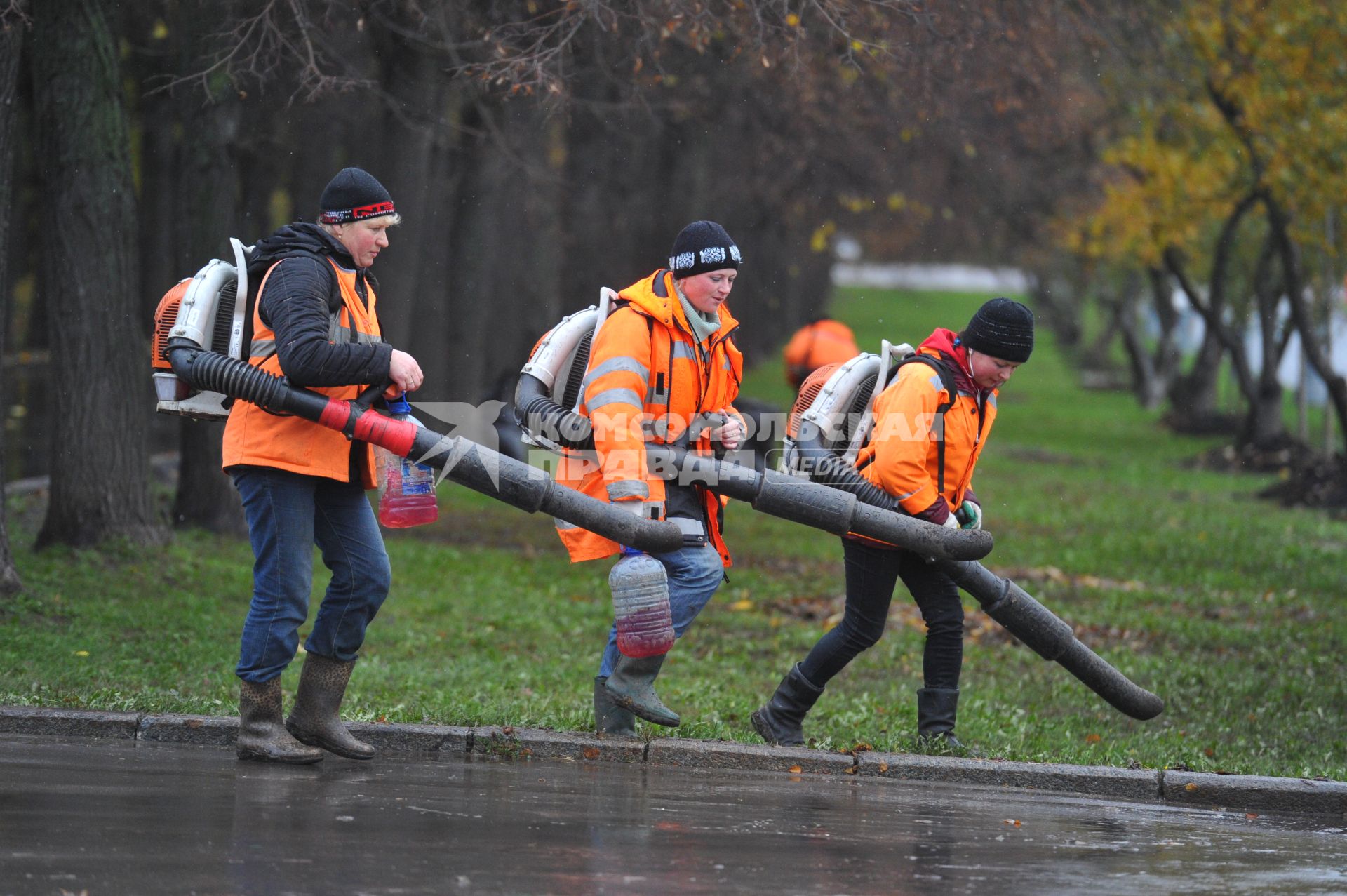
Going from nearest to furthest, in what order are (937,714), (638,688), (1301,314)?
(638,688)
(937,714)
(1301,314)

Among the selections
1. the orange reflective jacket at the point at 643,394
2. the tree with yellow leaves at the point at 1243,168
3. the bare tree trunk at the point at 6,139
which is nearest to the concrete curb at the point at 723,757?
the orange reflective jacket at the point at 643,394

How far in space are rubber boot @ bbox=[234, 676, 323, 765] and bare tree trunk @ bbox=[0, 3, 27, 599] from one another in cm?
332

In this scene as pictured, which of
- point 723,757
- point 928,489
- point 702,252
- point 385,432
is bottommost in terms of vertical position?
point 723,757

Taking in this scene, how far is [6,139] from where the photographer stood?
349 inches

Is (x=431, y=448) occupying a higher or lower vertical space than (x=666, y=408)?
lower

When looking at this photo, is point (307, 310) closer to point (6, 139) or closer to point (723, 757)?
point (723, 757)

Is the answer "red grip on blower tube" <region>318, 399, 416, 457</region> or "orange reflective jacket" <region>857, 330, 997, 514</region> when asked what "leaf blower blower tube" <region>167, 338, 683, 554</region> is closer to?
"red grip on blower tube" <region>318, 399, 416, 457</region>

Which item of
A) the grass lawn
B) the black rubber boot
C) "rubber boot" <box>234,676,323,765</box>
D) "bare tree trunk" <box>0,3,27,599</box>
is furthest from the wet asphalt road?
"bare tree trunk" <box>0,3,27,599</box>

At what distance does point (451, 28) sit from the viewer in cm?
1269

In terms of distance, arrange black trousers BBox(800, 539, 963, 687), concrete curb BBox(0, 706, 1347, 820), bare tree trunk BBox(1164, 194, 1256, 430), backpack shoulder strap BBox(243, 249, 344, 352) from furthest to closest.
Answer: bare tree trunk BBox(1164, 194, 1256, 430) → black trousers BBox(800, 539, 963, 687) → concrete curb BBox(0, 706, 1347, 820) → backpack shoulder strap BBox(243, 249, 344, 352)

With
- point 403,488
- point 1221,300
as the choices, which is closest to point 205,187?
point 403,488

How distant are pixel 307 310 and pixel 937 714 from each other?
3.09 m

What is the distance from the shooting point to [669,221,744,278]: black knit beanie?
6242mm

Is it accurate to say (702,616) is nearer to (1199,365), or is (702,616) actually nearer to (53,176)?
(53,176)
